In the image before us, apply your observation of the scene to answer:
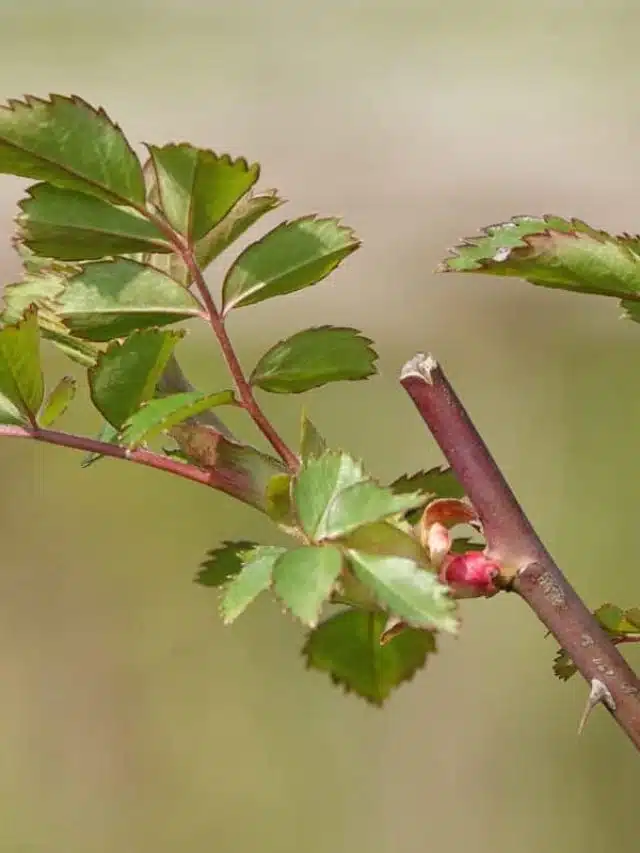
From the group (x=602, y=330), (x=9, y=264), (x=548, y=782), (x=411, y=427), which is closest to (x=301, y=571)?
(x=548, y=782)

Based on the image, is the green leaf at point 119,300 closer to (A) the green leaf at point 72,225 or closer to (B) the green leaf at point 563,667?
(A) the green leaf at point 72,225

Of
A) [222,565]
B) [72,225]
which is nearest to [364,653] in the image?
[222,565]

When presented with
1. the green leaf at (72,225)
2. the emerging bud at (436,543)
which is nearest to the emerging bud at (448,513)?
the emerging bud at (436,543)

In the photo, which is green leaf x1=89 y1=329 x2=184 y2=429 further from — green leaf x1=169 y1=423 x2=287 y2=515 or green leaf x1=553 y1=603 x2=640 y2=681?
green leaf x1=553 y1=603 x2=640 y2=681

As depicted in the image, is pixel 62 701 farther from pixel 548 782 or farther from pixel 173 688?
pixel 548 782

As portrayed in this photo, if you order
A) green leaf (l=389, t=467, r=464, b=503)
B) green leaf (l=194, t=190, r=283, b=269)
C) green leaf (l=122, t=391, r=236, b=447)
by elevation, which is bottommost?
green leaf (l=389, t=467, r=464, b=503)

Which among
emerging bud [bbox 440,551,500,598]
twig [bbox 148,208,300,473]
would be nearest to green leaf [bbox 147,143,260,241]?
twig [bbox 148,208,300,473]

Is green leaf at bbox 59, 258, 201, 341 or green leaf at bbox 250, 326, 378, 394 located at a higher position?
green leaf at bbox 59, 258, 201, 341
